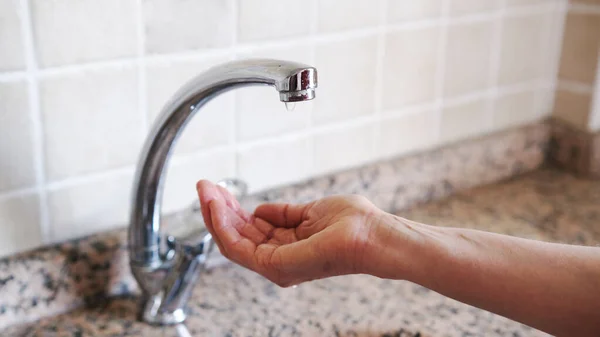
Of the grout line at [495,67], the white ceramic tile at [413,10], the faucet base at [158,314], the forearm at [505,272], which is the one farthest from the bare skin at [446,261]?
the grout line at [495,67]

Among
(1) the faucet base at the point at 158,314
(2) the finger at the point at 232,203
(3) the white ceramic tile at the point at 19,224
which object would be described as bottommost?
(1) the faucet base at the point at 158,314

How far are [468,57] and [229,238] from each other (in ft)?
1.75

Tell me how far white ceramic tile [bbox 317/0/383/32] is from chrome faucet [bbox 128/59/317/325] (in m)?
0.27

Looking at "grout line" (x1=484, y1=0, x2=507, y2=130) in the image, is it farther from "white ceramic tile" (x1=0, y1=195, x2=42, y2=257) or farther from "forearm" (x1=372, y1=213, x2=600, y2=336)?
"white ceramic tile" (x1=0, y1=195, x2=42, y2=257)

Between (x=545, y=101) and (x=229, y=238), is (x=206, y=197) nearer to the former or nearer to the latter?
(x=229, y=238)

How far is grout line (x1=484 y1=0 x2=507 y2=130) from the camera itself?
102cm

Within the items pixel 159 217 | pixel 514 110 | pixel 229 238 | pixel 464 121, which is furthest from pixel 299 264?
pixel 514 110

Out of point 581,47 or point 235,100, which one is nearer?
point 235,100

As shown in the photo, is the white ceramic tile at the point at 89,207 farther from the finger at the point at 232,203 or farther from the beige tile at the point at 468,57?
the beige tile at the point at 468,57

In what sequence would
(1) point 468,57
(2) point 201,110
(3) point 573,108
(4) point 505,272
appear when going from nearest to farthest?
1. (4) point 505,272
2. (2) point 201,110
3. (1) point 468,57
4. (3) point 573,108

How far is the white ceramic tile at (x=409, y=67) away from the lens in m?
0.93

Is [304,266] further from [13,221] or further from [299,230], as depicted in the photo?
[13,221]

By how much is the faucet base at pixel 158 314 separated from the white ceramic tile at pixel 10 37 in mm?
272

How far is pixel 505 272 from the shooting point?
577 mm
